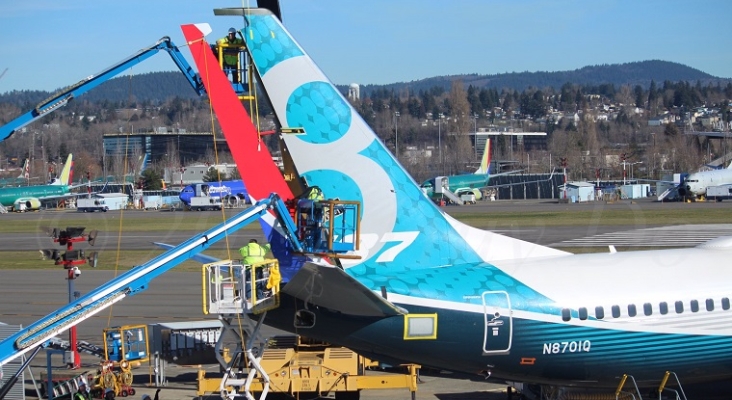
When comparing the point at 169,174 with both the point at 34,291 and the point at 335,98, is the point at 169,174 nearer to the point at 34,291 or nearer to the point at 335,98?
the point at 34,291

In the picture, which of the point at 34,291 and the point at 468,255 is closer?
the point at 468,255

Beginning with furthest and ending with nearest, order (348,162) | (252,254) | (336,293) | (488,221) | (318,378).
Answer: (488,221), (318,378), (348,162), (252,254), (336,293)

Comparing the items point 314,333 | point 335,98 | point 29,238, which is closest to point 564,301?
point 314,333

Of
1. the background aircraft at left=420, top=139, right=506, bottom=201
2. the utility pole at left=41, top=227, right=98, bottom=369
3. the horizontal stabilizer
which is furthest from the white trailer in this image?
the horizontal stabilizer

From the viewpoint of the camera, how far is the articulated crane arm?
1501 cm

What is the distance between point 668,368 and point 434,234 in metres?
5.70

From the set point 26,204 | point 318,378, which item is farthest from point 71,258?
point 26,204

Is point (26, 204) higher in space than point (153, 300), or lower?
lower

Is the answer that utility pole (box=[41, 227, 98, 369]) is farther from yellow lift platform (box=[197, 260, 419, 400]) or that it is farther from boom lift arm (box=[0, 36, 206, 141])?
boom lift arm (box=[0, 36, 206, 141])

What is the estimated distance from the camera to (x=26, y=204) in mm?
121312

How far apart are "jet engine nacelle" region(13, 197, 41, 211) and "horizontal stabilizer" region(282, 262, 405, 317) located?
373 feet

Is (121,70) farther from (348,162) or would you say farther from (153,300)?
(153,300)

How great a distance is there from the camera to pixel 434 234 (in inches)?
728

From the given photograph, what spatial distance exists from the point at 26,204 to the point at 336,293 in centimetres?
11538
